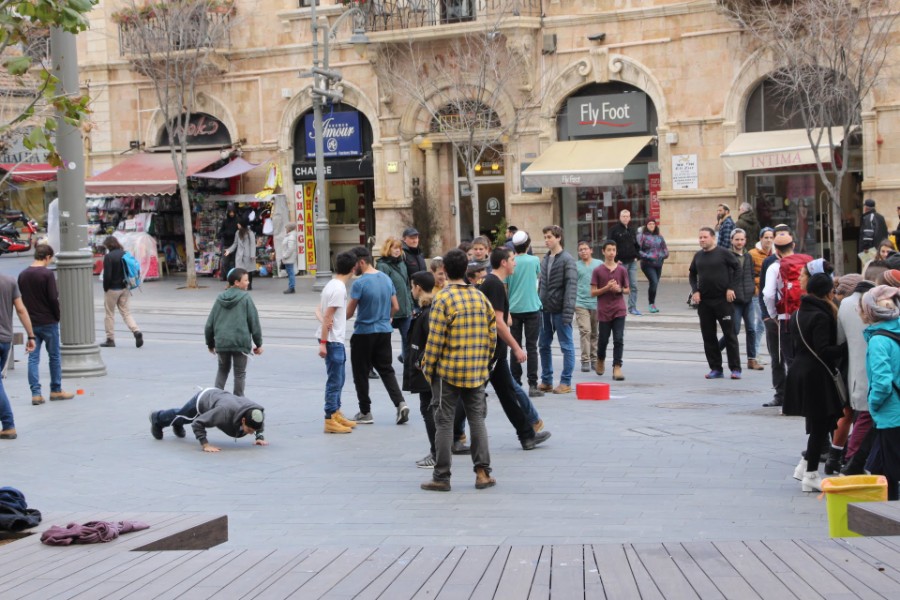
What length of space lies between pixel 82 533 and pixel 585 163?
2192cm

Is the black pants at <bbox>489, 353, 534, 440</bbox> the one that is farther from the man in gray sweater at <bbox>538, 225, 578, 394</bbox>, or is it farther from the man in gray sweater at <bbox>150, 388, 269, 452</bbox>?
the man in gray sweater at <bbox>538, 225, 578, 394</bbox>

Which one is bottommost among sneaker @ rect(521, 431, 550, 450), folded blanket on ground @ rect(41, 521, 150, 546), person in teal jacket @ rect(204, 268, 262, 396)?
sneaker @ rect(521, 431, 550, 450)

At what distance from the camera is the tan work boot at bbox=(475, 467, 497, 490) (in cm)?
927

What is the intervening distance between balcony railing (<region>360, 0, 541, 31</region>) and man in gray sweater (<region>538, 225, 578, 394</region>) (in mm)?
15554

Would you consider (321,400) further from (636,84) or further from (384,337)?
(636,84)

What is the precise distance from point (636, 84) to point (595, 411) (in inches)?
651

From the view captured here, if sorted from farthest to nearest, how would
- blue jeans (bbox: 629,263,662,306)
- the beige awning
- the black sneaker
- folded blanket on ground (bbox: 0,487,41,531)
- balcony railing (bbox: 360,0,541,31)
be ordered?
balcony railing (bbox: 360,0,541,31)
the beige awning
blue jeans (bbox: 629,263,662,306)
the black sneaker
folded blanket on ground (bbox: 0,487,41,531)

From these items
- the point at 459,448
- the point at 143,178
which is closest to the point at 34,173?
the point at 143,178

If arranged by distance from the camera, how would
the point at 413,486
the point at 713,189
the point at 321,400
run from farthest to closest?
1. the point at 713,189
2. the point at 321,400
3. the point at 413,486

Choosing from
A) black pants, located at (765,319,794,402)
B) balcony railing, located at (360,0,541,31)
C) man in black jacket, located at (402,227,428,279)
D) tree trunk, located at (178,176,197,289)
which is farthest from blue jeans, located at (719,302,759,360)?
tree trunk, located at (178,176,197,289)

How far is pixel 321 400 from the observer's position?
13.9 metres

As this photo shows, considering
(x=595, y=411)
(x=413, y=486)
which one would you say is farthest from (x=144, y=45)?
(x=413, y=486)

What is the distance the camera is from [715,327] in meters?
14.5

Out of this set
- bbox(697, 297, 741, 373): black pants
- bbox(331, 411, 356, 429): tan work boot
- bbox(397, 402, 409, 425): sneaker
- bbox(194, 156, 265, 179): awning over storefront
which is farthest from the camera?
bbox(194, 156, 265, 179): awning over storefront
